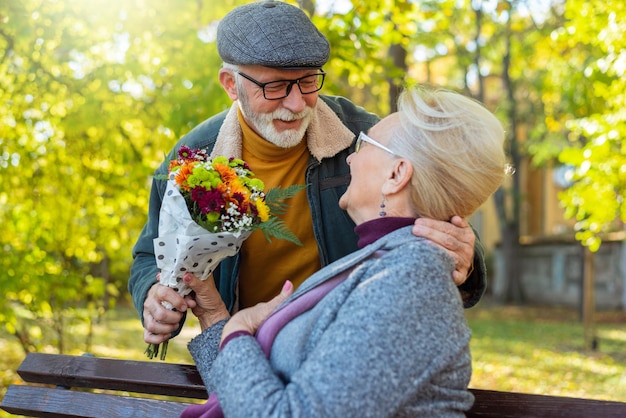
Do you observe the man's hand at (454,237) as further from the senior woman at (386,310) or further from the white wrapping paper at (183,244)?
the white wrapping paper at (183,244)

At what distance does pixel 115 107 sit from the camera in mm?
6473

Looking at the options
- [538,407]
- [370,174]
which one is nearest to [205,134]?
[370,174]

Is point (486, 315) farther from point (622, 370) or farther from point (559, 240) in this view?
point (622, 370)

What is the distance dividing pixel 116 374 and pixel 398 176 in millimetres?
1579

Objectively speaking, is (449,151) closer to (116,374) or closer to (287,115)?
(287,115)

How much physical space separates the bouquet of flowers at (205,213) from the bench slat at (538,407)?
2.85ft

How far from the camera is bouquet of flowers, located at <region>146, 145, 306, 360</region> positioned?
2189mm

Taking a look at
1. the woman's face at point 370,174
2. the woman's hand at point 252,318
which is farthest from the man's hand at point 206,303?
the woman's face at point 370,174

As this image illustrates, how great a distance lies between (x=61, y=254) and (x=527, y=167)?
76.0 ft

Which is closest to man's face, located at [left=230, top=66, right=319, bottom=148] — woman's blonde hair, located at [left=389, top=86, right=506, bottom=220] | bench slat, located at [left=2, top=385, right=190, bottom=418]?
woman's blonde hair, located at [left=389, top=86, right=506, bottom=220]

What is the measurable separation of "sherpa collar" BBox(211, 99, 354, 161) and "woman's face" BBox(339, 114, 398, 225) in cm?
77

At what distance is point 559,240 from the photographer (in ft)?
61.6

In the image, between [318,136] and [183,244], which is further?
[318,136]

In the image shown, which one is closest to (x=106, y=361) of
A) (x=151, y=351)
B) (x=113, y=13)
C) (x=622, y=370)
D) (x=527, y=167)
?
(x=151, y=351)
